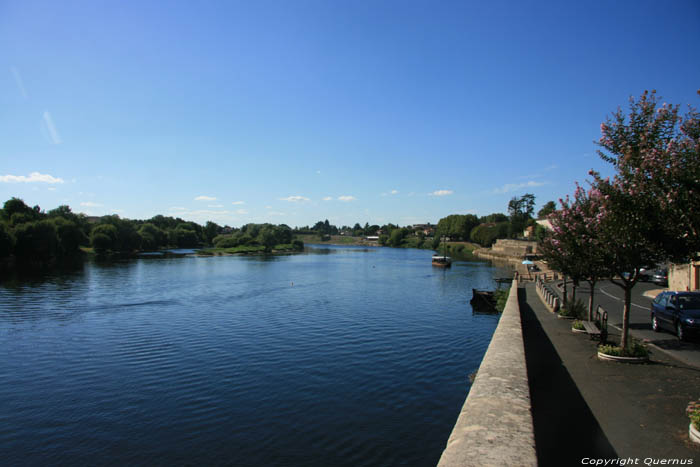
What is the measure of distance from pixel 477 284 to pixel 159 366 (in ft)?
156

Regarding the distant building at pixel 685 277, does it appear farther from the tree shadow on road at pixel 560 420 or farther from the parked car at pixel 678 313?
the tree shadow on road at pixel 560 420

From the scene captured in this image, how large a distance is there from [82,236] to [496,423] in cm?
11397

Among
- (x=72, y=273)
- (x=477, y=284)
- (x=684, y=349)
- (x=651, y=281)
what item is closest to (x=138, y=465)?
(x=684, y=349)

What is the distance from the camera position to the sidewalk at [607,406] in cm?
704

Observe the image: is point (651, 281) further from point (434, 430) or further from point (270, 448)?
point (270, 448)

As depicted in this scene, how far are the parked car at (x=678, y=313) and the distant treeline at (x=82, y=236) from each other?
3555 inches

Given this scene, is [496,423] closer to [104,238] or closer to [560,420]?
[560,420]

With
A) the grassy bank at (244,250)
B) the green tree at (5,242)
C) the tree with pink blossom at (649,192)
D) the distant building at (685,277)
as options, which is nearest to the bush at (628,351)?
the tree with pink blossom at (649,192)

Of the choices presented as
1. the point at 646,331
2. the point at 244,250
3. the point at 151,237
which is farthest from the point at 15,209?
the point at 646,331

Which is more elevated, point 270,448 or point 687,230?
point 687,230

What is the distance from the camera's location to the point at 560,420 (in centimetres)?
844

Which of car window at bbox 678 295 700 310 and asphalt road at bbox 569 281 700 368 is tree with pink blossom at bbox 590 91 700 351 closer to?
asphalt road at bbox 569 281 700 368

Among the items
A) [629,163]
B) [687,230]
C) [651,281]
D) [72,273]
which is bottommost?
[72,273]

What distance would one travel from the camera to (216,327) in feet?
90.3
